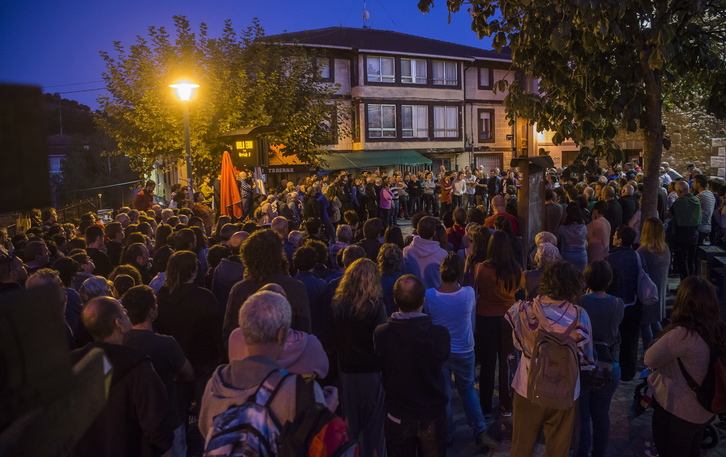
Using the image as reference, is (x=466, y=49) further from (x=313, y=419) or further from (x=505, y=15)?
(x=313, y=419)

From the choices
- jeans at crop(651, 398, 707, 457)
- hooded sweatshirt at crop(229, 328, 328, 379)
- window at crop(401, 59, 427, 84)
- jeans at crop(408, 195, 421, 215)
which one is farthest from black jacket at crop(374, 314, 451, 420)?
window at crop(401, 59, 427, 84)

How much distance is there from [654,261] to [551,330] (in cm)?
365

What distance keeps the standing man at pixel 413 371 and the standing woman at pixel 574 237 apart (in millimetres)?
4771

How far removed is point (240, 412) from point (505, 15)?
277 inches

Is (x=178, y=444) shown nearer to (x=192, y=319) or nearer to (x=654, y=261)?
(x=192, y=319)

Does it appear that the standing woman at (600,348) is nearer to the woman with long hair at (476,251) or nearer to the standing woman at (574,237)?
the woman with long hair at (476,251)

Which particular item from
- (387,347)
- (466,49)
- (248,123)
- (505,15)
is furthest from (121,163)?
(387,347)

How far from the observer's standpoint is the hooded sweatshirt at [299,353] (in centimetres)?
308

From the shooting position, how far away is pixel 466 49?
37781 millimetres

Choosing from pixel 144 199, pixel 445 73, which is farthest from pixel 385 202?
pixel 445 73

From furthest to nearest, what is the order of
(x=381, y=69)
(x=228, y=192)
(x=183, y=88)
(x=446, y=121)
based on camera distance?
(x=446, y=121) → (x=381, y=69) → (x=228, y=192) → (x=183, y=88)

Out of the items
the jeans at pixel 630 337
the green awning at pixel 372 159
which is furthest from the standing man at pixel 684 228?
the green awning at pixel 372 159

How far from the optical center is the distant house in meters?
32.8

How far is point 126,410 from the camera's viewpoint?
3088 mm
